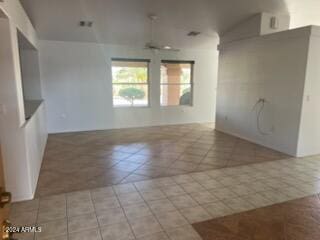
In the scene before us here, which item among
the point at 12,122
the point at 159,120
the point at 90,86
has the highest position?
the point at 90,86

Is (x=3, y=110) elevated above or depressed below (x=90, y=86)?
below

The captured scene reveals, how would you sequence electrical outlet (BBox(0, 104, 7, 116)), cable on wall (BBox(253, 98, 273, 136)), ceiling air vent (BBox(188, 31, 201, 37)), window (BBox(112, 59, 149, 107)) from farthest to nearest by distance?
Result: window (BBox(112, 59, 149, 107)) < ceiling air vent (BBox(188, 31, 201, 37)) < cable on wall (BBox(253, 98, 273, 136)) < electrical outlet (BBox(0, 104, 7, 116))

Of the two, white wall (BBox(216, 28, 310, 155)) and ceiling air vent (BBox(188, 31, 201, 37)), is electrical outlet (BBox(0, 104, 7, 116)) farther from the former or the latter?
ceiling air vent (BBox(188, 31, 201, 37))

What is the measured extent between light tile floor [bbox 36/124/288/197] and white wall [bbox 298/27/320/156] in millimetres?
514

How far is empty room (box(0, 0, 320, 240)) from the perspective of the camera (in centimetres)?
245

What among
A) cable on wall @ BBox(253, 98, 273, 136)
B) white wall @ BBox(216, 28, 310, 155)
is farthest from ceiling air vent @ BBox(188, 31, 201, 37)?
cable on wall @ BBox(253, 98, 273, 136)

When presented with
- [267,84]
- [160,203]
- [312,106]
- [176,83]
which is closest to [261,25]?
[267,84]

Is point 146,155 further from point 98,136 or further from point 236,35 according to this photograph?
point 236,35

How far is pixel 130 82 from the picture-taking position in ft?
22.6

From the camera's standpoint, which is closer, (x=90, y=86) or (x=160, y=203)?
(x=160, y=203)

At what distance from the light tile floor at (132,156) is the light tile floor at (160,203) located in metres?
0.22

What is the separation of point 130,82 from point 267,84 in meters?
3.79

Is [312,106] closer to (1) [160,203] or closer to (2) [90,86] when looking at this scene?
(1) [160,203]

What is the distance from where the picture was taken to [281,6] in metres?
4.62
